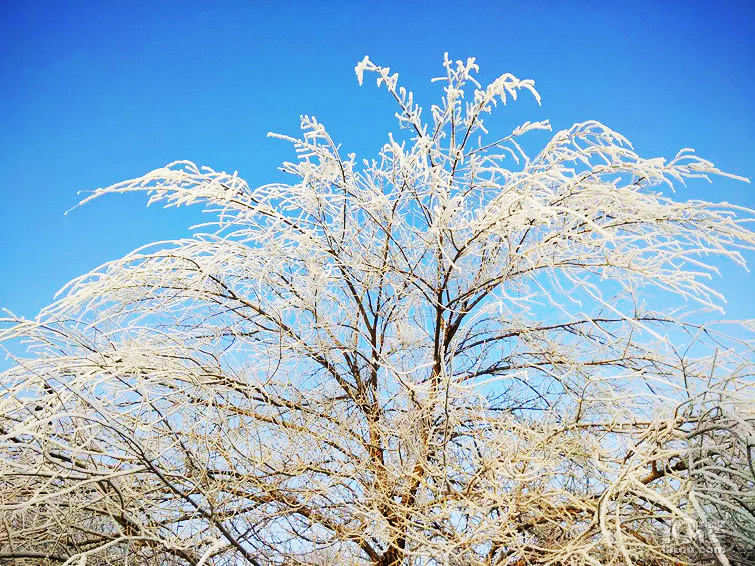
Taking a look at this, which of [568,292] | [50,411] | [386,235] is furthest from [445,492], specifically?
[50,411]

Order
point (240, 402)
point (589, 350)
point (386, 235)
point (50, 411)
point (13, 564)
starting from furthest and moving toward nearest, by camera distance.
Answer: point (589, 350)
point (386, 235)
point (240, 402)
point (13, 564)
point (50, 411)

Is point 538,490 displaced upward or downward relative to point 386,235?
downward

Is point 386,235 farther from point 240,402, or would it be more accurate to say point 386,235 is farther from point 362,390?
point 240,402

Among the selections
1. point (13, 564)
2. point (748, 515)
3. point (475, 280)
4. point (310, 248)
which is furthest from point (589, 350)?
point (13, 564)

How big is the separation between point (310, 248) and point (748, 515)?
3350 mm

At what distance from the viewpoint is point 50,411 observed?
3.58 metres

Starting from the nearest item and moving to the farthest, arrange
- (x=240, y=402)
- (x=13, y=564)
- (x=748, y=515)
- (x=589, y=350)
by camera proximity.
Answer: (x=748, y=515)
(x=13, y=564)
(x=240, y=402)
(x=589, y=350)

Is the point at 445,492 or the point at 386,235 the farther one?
the point at 386,235

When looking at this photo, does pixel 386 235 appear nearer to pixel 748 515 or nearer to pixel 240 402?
pixel 240 402

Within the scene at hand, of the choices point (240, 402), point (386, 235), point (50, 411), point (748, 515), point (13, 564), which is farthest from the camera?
point (386, 235)

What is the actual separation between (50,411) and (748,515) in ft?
11.5

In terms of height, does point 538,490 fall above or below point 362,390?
below

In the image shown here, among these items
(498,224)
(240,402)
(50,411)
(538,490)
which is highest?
(498,224)

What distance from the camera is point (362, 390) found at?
521 cm
